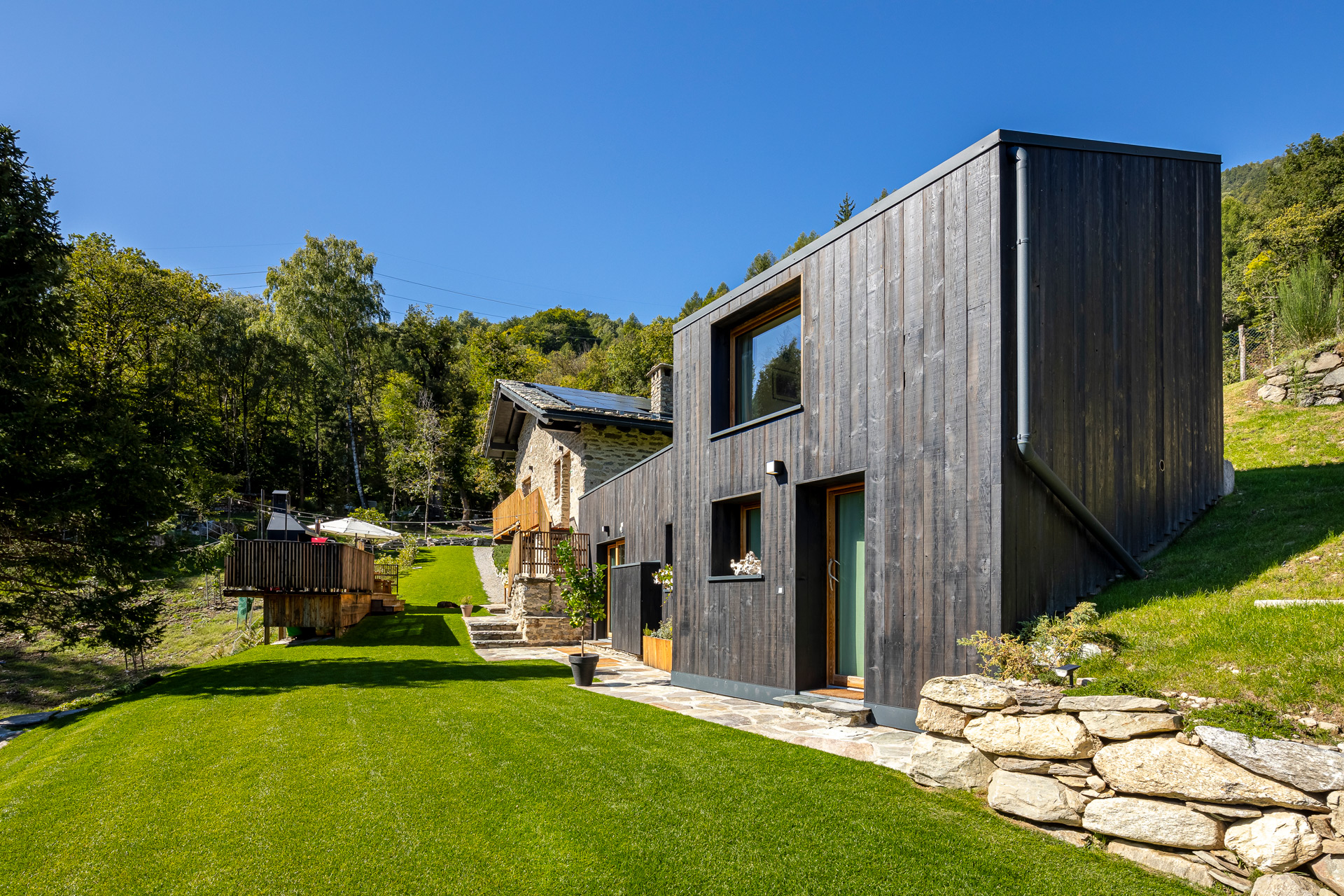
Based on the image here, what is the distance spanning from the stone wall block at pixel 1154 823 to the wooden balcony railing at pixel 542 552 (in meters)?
12.0

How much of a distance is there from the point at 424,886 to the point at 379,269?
39465 mm

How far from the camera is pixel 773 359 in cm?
847

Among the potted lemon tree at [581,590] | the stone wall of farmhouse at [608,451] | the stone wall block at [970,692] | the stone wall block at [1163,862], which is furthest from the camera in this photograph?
the stone wall of farmhouse at [608,451]

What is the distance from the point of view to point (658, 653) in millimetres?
11117

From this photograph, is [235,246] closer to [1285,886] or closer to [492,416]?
[492,416]

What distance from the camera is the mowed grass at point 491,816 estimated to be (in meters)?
3.38

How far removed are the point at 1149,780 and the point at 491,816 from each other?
133 inches

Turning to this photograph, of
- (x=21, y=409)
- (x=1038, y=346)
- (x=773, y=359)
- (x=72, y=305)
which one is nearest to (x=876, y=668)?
(x=1038, y=346)

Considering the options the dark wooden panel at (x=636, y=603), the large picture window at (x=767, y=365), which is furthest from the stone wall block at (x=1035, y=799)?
the dark wooden panel at (x=636, y=603)

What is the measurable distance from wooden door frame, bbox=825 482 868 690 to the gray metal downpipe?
2.06 metres

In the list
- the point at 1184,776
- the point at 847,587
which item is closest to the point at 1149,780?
the point at 1184,776

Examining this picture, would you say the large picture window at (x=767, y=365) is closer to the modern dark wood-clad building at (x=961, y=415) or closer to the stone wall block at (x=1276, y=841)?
the modern dark wood-clad building at (x=961, y=415)

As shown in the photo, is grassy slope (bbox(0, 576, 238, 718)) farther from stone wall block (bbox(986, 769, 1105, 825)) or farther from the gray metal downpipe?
the gray metal downpipe

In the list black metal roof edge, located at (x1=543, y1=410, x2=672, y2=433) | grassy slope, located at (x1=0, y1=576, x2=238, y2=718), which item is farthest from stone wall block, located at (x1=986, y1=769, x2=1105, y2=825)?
grassy slope, located at (x1=0, y1=576, x2=238, y2=718)
